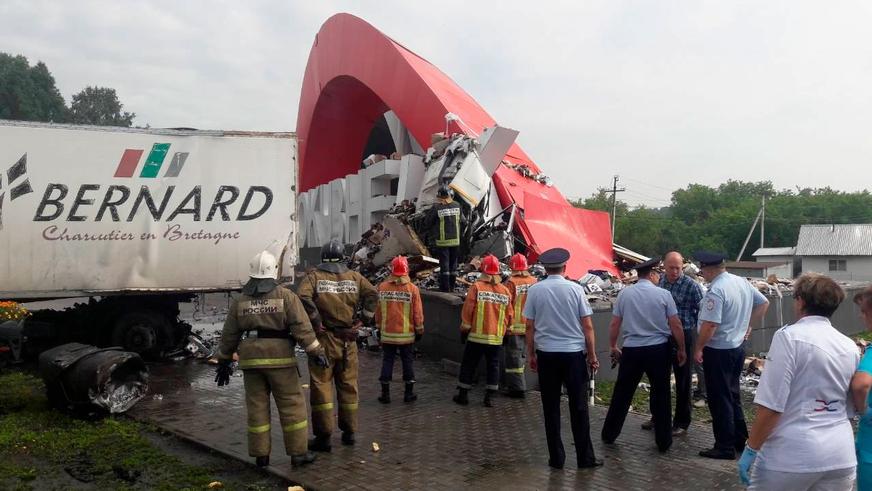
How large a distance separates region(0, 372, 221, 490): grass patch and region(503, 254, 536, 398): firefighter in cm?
346

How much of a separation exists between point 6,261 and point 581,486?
289 inches

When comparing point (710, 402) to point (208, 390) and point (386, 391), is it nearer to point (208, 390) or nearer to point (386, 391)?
point (386, 391)

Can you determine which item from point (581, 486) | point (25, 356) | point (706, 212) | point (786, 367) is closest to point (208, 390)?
point (25, 356)

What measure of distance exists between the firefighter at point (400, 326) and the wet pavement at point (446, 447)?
27cm

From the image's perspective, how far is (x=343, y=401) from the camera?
521cm

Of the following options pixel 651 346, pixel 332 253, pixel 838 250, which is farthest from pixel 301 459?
pixel 838 250

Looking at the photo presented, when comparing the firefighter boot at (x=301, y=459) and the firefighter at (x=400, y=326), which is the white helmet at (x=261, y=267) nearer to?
the firefighter boot at (x=301, y=459)

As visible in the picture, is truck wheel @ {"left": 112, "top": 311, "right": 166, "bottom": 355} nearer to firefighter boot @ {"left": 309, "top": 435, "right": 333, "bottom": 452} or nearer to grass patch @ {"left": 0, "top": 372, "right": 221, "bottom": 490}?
grass patch @ {"left": 0, "top": 372, "right": 221, "bottom": 490}

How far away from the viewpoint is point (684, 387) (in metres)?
5.63

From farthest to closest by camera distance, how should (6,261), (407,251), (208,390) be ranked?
(407,251) → (6,261) → (208,390)

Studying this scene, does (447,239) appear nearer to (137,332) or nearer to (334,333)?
(334,333)

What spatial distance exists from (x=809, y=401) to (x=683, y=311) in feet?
10.9

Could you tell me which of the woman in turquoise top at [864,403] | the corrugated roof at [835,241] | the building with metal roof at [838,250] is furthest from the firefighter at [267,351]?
the corrugated roof at [835,241]

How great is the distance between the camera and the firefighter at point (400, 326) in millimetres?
6746
